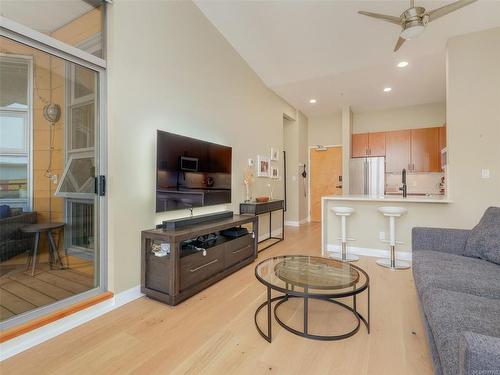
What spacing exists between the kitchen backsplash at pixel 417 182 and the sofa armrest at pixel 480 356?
593 cm

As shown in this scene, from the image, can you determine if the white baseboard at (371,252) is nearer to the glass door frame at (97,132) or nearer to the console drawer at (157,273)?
the console drawer at (157,273)

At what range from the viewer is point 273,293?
8.13ft

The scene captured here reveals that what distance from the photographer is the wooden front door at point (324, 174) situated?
655cm

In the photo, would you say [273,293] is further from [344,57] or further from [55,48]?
[344,57]

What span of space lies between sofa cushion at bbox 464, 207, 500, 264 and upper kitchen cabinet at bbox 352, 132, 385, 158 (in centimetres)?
399

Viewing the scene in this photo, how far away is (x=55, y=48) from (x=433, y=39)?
4.25 meters

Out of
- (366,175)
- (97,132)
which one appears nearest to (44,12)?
(97,132)

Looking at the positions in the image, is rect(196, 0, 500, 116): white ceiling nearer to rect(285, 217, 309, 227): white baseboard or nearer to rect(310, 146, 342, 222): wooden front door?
rect(310, 146, 342, 222): wooden front door

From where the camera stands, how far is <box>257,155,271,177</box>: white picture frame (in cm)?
459

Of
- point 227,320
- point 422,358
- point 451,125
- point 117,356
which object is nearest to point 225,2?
point 451,125

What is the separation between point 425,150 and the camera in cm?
557

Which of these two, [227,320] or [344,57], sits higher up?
[344,57]

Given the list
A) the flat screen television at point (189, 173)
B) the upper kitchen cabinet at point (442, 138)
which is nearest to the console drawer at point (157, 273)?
the flat screen television at point (189, 173)

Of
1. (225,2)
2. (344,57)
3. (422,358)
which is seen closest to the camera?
(422,358)
